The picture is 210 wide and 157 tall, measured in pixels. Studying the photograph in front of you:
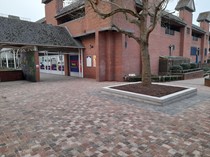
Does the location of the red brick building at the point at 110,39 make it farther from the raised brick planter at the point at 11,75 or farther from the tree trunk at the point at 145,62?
the raised brick planter at the point at 11,75

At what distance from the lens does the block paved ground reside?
10.7 ft

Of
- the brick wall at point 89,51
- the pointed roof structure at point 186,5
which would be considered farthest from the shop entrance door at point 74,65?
the pointed roof structure at point 186,5

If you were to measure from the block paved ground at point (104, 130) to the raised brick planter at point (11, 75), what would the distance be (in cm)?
929

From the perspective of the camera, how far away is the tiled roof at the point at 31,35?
42.3 ft

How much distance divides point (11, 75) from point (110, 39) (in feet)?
32.5

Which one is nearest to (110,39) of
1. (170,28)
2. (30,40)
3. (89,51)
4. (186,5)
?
(89,51)

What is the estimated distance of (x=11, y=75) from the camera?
1495 centimetres

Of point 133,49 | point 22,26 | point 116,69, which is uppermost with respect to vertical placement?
point 22,26

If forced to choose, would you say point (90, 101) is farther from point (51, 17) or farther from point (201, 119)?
point (51, 17)

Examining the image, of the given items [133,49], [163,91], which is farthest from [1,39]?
[163,91]

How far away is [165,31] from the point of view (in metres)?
19.9

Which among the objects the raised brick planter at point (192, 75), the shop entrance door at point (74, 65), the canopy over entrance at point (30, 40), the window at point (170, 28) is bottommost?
the raised brick planter at point (192, 75)

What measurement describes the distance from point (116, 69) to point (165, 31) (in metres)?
10.4

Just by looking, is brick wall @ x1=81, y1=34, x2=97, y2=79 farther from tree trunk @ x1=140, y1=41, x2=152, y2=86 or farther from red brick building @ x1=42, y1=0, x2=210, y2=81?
tree trunk @ x1=140, y1=41, x2=152, y2=86
